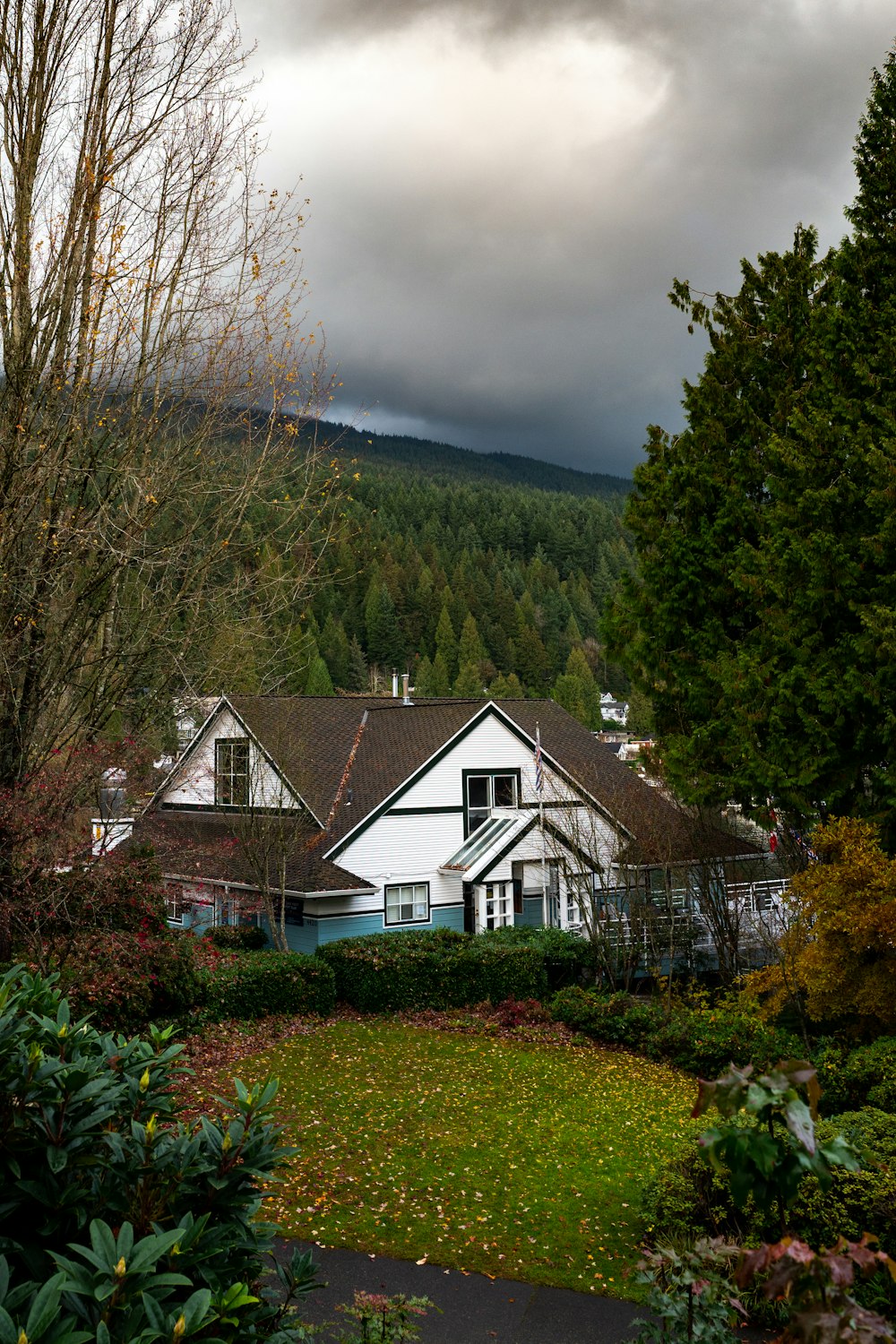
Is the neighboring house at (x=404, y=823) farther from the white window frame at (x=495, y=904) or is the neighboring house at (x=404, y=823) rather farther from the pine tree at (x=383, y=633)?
the pine tree at (x=383, y=633)

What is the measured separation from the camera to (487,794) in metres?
26.5

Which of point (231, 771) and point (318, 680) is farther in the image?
point (318, 680)

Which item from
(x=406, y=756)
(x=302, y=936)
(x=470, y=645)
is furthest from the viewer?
(x=470, y=645)

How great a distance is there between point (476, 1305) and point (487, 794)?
19.7 meters

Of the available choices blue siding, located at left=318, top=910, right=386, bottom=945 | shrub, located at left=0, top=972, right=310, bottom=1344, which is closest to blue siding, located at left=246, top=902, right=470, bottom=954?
blue siding, located at left=318, top=910, right=386, bottom=945

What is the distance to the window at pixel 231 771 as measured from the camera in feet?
75.3

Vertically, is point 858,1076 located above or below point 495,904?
above

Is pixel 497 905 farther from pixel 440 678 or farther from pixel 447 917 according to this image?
pixel 440 678

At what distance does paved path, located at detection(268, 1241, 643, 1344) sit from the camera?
6418 millimetres

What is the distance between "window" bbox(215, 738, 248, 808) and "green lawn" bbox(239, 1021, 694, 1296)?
27.3ft

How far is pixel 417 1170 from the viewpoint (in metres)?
9.51

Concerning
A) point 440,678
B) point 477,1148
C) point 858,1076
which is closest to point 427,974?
point 477,1148

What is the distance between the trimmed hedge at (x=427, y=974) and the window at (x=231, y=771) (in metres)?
5.65

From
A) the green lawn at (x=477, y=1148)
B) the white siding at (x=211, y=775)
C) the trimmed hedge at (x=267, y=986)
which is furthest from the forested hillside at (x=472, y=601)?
the green lawn at (x=477, y=1148)
